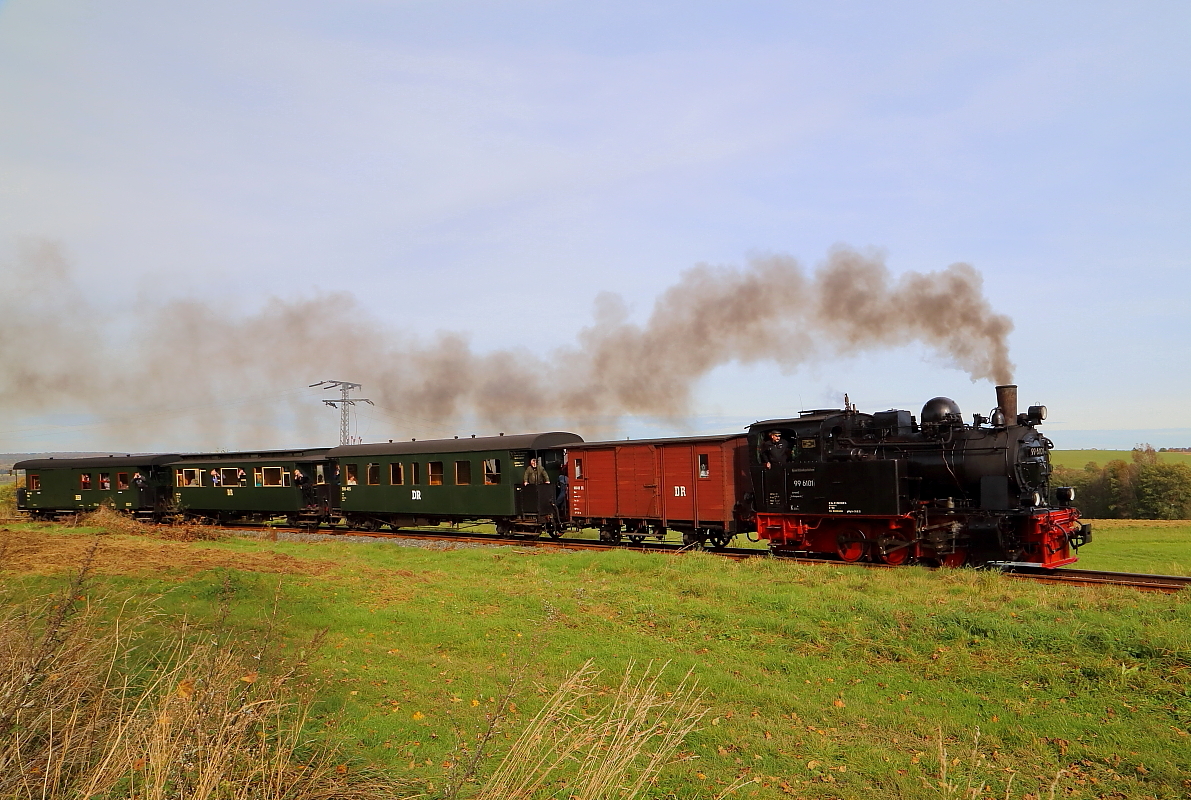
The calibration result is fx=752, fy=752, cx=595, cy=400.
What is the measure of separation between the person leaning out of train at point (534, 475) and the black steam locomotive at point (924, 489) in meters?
7.89

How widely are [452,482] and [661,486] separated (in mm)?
7812

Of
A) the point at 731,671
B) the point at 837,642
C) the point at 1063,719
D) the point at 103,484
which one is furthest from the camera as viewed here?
the point at 103,484

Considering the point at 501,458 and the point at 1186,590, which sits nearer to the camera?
the point at 1186,590

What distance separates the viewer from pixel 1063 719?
7.78 metres

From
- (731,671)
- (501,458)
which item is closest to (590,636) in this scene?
(731,671)

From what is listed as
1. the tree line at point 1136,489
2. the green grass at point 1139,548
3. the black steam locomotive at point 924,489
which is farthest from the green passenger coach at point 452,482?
the tree line at point 1136,489

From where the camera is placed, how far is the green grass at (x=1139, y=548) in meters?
21.0

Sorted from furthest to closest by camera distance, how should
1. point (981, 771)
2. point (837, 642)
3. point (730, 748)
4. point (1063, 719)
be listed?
point (837, 642)
point (1063, 719)
point (730, 748)
point (981, 771)

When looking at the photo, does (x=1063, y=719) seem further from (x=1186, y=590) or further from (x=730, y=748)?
(x=1186, y=590)

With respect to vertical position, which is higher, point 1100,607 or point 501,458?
point 501,458

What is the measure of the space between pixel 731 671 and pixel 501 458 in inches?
585

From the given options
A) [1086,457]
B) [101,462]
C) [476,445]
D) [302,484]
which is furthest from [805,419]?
[1086,457]

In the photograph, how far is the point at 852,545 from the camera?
661 inches

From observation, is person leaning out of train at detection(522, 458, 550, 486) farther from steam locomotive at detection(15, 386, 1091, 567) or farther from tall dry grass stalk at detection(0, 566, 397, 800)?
tall dry grass stalk at detection(0, 566, 397, 800)
